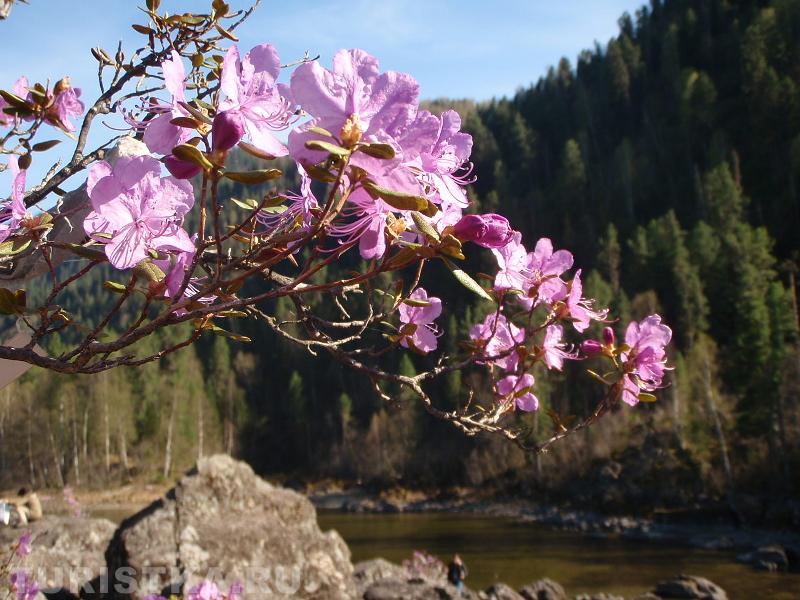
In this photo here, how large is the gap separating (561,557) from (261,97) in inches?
695

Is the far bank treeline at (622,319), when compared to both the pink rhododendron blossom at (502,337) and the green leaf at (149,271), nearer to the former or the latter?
the pink rhododendron blossom at (502,337)

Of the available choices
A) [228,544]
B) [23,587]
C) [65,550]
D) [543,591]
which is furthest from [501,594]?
[23,587]

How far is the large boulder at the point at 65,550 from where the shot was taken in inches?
223

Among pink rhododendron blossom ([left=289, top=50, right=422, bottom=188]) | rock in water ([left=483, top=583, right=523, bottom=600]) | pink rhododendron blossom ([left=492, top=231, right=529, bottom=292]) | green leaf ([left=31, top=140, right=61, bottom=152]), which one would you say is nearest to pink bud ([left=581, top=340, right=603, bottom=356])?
pink rhododendron blossom ([left=492, top=231, right=529, bottom=292])

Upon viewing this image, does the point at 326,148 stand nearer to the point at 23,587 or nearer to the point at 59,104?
the point at 59,104

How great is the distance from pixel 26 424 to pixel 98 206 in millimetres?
39156

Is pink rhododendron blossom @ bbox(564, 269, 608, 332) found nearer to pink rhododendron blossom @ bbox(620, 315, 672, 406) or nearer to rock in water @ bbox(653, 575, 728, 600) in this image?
pink rhododendron blossom @ bbox(620, 315, 672, 406)

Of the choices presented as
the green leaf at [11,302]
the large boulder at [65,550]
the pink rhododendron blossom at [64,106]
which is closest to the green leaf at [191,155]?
the green leaf at [11,302]

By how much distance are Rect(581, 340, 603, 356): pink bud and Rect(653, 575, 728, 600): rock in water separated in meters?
12.1

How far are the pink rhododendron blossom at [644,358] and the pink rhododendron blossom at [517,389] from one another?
0.22 meters

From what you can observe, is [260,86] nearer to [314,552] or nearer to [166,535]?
[166,535]

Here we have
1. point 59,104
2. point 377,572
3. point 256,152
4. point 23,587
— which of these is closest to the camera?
point 256,152

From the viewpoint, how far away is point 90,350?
1.03m

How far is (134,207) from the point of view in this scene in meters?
0.91
